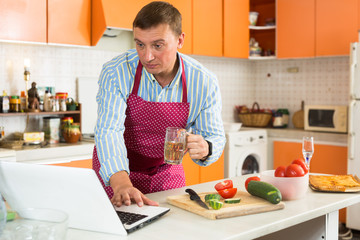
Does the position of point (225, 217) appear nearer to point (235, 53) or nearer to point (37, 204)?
point (37, 204)

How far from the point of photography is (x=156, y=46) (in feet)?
5.80

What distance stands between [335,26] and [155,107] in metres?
3.00

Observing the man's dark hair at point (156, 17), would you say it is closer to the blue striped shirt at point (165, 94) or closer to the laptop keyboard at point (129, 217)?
the blue striped shirt at point (165, 94)

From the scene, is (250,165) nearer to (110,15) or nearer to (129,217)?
(110,15)

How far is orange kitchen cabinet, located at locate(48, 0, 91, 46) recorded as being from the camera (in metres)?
3.49

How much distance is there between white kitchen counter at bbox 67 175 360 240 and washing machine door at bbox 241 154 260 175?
9.19 ft

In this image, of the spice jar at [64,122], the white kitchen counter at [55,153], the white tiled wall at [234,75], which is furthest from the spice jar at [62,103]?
the white kitchen counter at [55,153]

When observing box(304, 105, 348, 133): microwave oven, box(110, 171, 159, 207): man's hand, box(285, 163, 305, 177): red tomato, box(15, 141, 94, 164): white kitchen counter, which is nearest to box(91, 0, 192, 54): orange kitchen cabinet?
box(15, 141, 94, 164): white kitchen counter

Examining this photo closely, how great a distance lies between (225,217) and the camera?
58.1 inches

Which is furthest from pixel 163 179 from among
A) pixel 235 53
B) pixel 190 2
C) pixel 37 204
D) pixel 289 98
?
pixel 289 98

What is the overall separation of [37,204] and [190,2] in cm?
337

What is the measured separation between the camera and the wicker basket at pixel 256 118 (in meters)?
5.04

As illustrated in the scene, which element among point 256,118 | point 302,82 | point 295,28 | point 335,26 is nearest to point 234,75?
point 256,118

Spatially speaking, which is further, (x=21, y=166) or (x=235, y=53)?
(x=235, y=53)
